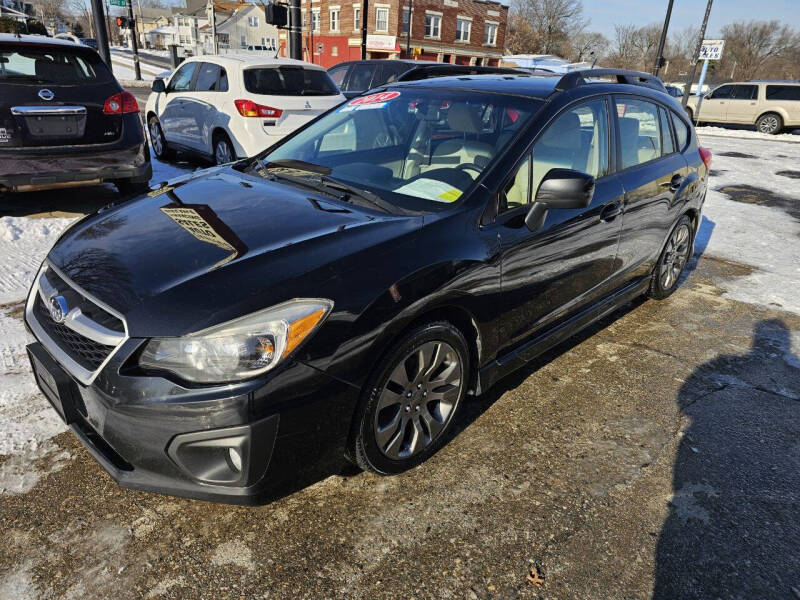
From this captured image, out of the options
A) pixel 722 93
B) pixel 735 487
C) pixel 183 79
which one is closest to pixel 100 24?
pixel 183 79

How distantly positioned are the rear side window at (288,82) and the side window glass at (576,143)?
552cm

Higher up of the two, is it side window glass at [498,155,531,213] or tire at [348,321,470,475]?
side window glass at [498,155,531,213]

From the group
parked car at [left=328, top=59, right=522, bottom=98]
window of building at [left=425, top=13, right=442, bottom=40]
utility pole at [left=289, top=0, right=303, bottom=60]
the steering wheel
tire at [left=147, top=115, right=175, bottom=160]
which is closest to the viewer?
the steering wheel

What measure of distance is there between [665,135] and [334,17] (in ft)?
169

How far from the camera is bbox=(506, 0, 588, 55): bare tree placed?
228ft

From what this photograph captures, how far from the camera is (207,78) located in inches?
326

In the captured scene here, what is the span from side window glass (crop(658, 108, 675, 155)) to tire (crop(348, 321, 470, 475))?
271 cm

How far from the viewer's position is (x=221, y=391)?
74.7 inches

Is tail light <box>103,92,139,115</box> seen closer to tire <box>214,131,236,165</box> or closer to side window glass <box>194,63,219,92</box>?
tire <box>214,131,236,165</box>

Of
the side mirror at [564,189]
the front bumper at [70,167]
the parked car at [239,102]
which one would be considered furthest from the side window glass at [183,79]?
the side mirror at [564,189]

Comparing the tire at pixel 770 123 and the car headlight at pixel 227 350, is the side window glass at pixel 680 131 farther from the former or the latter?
the tire at pixel 770 123

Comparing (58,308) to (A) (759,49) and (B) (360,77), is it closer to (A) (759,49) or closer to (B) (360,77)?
(B) (360,77)

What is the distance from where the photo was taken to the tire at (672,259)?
462 cm

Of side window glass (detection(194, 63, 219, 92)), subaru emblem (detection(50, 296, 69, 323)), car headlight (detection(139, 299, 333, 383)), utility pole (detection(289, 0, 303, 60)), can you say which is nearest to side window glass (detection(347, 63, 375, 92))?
utility pole (detection(289, 0, 303, 60))
